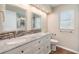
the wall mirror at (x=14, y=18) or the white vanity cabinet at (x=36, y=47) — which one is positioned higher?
the wall mirror at (x=14, y=18)

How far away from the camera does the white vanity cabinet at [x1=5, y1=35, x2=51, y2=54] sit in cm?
122

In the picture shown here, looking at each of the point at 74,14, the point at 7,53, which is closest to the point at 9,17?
the point at 7,53

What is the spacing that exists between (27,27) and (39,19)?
30cm

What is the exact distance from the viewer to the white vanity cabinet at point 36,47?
4.00 ft

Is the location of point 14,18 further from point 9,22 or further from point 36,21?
point 36,21

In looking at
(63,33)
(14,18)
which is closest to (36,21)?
(14,18)

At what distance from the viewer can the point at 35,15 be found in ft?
6.00

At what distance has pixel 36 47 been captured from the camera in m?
1.67

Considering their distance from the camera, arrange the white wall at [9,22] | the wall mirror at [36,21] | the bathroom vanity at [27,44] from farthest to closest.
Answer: the wall mirror at [36,21], the white wall at [9,22], the bathroom vanity at [27,44]

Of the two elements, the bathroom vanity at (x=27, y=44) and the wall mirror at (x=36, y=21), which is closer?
the bathroom vanity at (x=27, y=44)

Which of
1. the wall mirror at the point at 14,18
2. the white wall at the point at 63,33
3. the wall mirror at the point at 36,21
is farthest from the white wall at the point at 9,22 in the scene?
the white wall at the point at 63,33

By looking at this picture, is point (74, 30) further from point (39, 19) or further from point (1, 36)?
point (1, 36)

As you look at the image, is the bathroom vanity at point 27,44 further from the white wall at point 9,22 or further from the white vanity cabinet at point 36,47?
the white wall at point 9,22

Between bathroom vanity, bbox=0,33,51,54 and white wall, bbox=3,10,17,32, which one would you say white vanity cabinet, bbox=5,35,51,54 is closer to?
bathroom vanity, bbox=0,33,51,54
